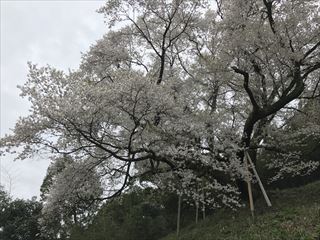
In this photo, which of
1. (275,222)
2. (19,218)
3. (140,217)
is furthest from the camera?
(19,218)

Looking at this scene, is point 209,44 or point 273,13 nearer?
point 273,13

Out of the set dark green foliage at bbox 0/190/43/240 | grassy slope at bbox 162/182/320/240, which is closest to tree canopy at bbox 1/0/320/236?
grassy slope at bbox 162/182/320/240

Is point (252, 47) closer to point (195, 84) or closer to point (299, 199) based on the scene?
point (195, 84)

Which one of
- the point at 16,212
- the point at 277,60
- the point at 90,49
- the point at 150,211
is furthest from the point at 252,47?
the point at 16,212

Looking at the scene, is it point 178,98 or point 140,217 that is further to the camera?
point 140,217

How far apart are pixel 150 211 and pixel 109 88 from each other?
11.1 metres

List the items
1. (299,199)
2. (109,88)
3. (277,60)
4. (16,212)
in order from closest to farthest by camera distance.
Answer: (109,88) → (277,60) → (299,199) → (16,212)

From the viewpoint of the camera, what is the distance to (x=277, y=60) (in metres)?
13.5

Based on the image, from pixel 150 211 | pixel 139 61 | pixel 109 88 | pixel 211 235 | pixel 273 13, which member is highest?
pixel 139 61

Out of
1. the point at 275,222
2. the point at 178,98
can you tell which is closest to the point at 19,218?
the point at 178,98

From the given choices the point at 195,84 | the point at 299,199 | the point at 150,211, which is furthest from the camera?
the point at 150,211

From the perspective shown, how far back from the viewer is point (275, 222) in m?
11.6

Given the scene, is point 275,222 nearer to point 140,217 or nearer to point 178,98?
point 178,98

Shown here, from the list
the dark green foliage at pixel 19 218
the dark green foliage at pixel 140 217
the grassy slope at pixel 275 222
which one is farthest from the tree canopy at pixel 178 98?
the dark green foliage at pixel 19 218
